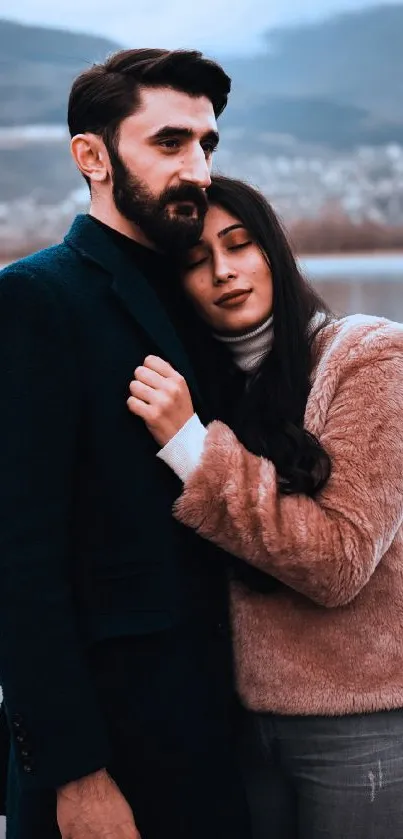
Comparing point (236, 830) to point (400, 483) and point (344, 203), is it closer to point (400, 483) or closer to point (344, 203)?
point (400, 483)

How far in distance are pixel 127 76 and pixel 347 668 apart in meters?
0.98

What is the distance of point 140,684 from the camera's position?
120cm

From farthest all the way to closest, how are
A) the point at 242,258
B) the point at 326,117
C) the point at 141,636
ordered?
the point at 326,117
the point at 242,258
the point at 141,636

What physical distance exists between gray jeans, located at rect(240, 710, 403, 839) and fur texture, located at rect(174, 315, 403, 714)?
0.03 m

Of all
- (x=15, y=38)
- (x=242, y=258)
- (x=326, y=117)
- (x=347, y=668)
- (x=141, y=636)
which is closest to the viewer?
(x=141, y=636)

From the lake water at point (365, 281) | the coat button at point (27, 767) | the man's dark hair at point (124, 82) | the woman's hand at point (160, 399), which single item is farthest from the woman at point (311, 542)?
the lake water at point (365, 281)

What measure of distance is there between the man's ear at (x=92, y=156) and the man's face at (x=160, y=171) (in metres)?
0.02

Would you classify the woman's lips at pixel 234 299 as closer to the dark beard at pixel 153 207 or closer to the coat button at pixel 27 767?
the dark beard at pixel 153 207

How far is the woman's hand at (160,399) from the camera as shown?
47.8 inches

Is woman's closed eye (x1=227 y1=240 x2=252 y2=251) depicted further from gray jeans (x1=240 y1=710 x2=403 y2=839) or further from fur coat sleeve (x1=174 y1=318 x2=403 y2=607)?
gray jeans (x1=240 y1=710 x2=403 y2=839)

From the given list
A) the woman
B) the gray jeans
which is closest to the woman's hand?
the woman

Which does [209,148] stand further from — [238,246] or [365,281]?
[365,281]

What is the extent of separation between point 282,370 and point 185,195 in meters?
0.32

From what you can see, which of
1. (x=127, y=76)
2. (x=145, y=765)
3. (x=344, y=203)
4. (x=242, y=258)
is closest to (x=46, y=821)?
(x=145, y=765)
